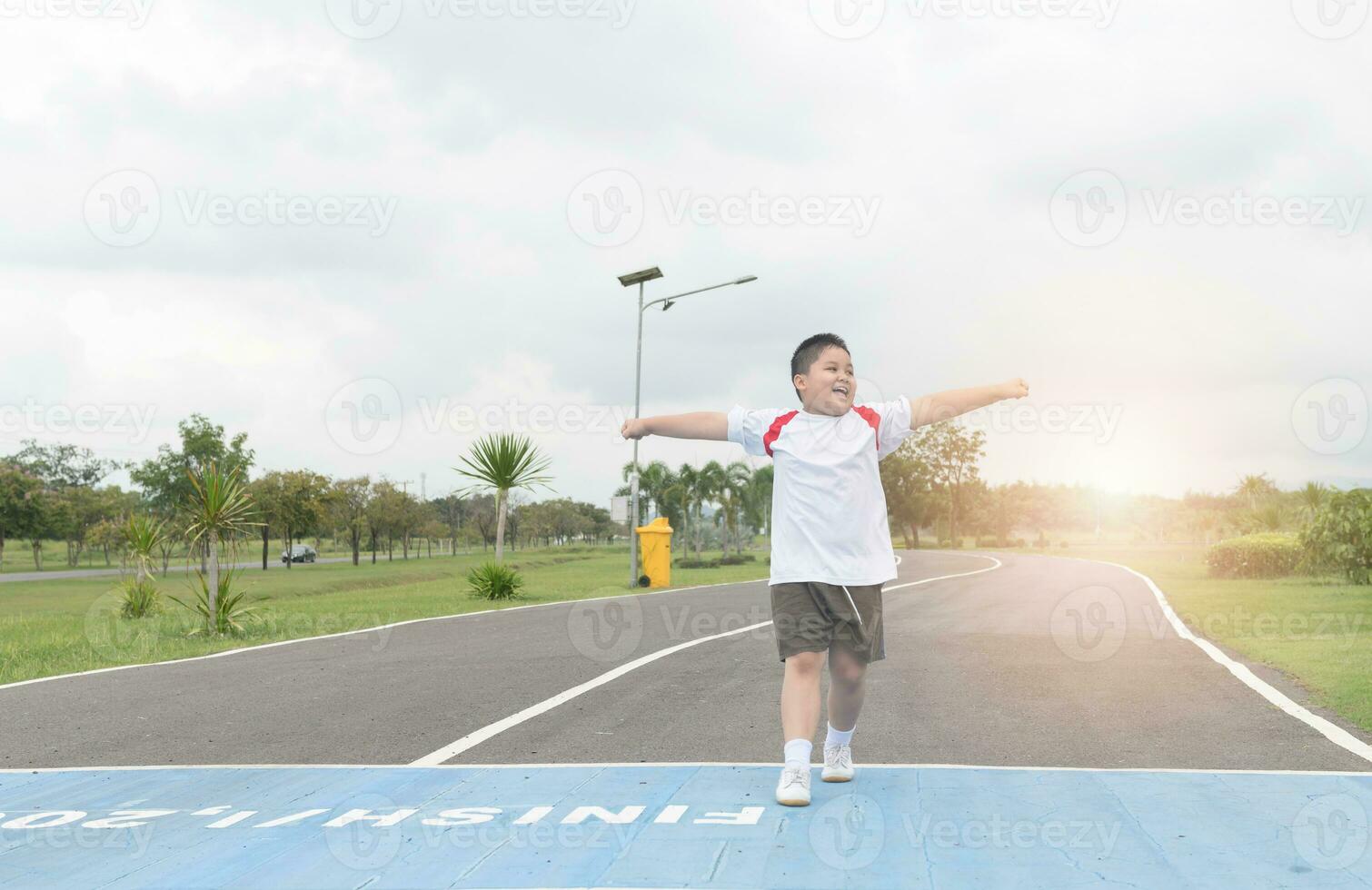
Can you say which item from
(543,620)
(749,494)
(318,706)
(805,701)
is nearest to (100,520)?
(749,494)

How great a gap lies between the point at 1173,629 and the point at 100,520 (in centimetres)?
6363

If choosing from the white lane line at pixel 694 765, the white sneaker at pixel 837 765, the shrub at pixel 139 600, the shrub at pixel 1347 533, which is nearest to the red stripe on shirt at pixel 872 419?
the white sneaker at pixel 837 765

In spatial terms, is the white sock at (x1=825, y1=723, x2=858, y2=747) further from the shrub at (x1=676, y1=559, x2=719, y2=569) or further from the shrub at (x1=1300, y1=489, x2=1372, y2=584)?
the shrub at (x1=676, y1=559, x2=719, y2=569)

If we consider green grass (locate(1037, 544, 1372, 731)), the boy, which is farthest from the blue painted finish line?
green grass (locate(1037, 544, 1372, 731))

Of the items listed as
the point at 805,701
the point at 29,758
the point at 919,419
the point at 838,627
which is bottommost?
the point at 29,758

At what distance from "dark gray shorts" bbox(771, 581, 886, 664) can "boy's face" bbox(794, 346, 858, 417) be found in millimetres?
817

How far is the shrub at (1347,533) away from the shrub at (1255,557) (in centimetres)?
336

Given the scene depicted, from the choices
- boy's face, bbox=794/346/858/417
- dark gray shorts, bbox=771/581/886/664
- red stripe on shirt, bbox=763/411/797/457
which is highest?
boy's face, bbox=794/346/858/417

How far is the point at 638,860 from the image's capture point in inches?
150

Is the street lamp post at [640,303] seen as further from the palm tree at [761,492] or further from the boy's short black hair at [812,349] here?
the palm tree at [761,492]

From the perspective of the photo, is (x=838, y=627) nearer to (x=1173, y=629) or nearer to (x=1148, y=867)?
(x=1148, y=867)

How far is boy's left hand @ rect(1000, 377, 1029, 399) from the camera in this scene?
16.0 feet

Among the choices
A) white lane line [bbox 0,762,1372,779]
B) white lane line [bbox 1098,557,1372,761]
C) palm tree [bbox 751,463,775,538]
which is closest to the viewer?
white lane line [bbox 0,762,1372,779]

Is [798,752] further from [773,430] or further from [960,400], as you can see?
[960,400]
